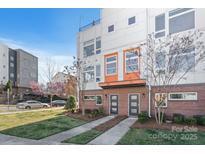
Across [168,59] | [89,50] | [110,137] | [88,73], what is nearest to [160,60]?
[168,59]

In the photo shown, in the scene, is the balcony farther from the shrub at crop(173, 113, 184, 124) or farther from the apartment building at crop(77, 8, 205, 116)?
the shrub at crop(173, 113, 184, 124)

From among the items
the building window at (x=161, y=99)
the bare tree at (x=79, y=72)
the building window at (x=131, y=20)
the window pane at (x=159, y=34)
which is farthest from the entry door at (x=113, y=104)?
the building window at (x=131, y=20)

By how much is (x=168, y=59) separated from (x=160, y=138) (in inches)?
232

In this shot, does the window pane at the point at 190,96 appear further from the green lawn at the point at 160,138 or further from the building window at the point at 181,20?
the building window at the point at 181,20

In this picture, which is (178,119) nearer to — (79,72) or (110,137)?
(110,137)

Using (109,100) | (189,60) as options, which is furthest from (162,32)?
(109,100)

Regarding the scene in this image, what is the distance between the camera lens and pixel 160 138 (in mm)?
8867

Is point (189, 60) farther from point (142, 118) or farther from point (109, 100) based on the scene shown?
point (109, 100)

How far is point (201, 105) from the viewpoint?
12.1 metres

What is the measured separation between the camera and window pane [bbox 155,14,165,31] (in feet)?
45.4

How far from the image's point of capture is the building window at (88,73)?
19.0 metres

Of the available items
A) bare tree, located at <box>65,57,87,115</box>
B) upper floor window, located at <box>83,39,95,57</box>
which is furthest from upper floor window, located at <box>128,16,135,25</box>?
bare tree, located at <box>65,57,87,115</box>
